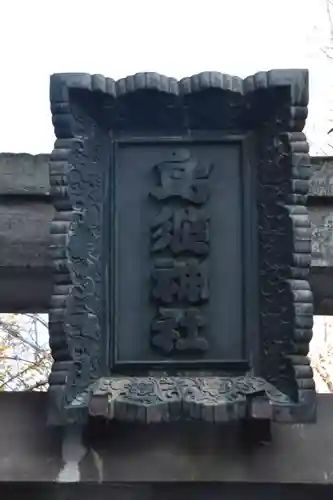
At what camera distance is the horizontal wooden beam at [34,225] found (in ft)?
7.73

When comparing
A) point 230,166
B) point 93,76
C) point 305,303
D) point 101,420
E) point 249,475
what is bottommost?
point 249,475

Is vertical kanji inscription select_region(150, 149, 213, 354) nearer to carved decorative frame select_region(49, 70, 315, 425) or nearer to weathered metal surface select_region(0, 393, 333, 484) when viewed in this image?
carved decorative frame select_region(49, 70, 315, 425)

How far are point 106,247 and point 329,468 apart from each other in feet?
2.87

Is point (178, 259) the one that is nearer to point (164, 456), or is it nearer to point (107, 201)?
point (107, 201)

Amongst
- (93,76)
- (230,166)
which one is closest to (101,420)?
(230,166)

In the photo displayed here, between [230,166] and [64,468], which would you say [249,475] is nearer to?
[64,468]

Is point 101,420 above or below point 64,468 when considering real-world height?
above

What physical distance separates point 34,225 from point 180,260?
452mm

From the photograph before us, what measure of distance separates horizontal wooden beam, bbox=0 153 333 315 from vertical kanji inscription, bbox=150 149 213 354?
33 cm

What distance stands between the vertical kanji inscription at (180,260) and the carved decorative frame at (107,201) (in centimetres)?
13

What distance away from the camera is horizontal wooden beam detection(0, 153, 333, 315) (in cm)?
236

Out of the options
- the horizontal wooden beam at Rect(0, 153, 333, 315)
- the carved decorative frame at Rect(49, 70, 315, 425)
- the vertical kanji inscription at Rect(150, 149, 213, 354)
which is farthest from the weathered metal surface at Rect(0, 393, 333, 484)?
the horizontal wooden beam at Rect(0, 153, 333, 315)

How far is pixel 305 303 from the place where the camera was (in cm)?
218

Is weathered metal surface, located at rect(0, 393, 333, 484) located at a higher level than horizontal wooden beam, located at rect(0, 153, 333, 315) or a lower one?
lower
